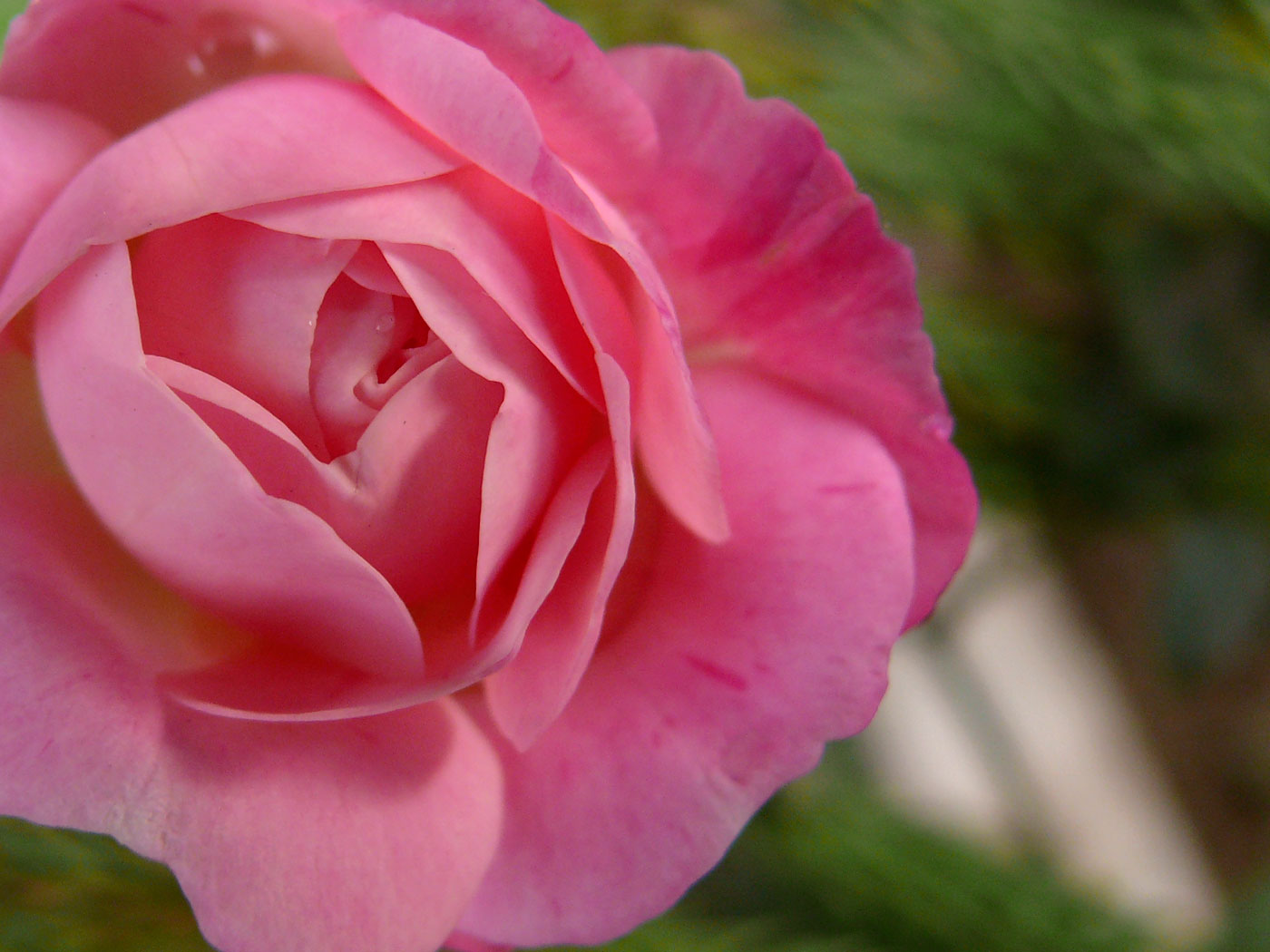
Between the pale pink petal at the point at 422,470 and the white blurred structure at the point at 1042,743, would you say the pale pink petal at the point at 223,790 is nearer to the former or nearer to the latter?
the pale pink petal at the point at 422,470

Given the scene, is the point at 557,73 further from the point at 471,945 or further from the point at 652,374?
the point at 471,945

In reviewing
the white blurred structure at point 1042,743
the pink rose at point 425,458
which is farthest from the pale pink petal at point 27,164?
the white blurred structure at point 1042,743

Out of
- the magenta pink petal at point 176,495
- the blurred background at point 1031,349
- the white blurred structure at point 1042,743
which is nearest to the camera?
the magenta pink petal at point 176,495

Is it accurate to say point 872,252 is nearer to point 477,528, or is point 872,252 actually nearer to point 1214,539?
point 477,528

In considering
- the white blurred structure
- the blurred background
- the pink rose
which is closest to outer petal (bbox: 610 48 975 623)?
the pink rose

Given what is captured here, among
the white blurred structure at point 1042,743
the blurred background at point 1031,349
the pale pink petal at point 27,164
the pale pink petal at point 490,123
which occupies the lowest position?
the white blurred structure at point 1042,743

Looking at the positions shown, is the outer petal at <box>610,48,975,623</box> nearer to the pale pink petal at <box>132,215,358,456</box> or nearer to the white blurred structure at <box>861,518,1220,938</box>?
the pale pink petal at <box>132,215,358,456</box>
